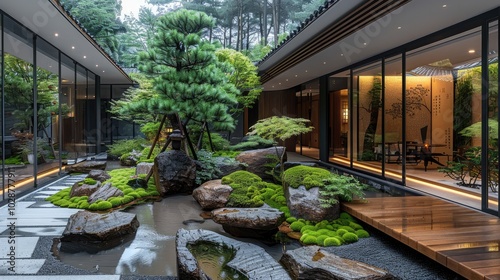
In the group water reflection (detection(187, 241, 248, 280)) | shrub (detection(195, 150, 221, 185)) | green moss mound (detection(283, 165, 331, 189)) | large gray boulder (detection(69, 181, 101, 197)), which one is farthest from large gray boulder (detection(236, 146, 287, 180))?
water reflection (detection(187, 241, 248, 280))

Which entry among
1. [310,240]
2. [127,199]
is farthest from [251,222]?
[127,199]

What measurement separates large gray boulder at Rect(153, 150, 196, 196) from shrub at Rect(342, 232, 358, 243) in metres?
3.96

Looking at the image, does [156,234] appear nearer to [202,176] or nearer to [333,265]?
[333,265]

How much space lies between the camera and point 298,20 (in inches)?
1093

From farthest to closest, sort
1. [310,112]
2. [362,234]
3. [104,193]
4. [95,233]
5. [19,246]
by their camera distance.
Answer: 1. [310,112]
2. [104,193]
3. [362,234]
4. [95,233]
5. [19,246]

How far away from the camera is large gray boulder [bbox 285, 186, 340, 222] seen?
5543mm

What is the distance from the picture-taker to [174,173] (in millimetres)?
7852

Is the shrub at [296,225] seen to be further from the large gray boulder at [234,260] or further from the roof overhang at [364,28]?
the roof overhang at [364,28]

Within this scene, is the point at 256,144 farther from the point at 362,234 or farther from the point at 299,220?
the point at 362,234

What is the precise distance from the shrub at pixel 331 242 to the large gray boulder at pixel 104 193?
409 centimetres

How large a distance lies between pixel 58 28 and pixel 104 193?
12.2 feet

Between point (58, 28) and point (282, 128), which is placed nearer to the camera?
point (58, 28)

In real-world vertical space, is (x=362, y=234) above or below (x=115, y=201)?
below

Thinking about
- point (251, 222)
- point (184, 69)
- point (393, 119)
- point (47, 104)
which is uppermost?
point (184, 69)
